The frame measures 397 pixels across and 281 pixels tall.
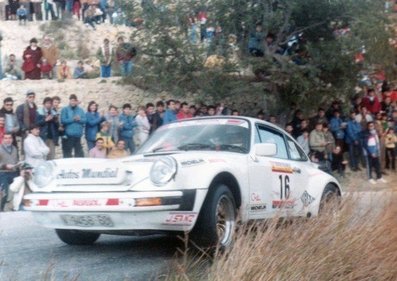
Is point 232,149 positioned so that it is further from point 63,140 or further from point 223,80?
point 223,80

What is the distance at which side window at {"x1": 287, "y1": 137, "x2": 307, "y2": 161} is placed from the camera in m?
11.0

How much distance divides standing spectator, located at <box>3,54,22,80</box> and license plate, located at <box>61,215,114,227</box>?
61.3 ft

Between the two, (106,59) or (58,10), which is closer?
(106,59)

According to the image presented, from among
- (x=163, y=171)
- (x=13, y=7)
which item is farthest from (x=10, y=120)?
(x=13, y=7)

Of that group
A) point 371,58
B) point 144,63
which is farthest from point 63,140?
point 371,58

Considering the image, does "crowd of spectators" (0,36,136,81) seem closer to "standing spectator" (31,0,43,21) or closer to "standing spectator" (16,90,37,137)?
"standing spectator" (16,90,37,137)

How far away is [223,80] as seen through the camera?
23.1m

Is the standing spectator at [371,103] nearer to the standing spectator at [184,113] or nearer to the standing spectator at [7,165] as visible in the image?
the standing spectator at [184,113]

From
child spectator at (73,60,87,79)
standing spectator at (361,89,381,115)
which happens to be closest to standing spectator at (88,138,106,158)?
standing spectator at (361,89,381,115)

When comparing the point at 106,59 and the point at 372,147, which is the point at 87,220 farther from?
the point at 106,59

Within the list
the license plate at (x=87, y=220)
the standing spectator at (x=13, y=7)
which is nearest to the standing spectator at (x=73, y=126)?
the license plate at (x=87, y=220)

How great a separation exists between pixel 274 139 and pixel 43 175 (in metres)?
3.19

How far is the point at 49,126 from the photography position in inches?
727

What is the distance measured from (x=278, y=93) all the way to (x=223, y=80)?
Answer: 69.2 inches
